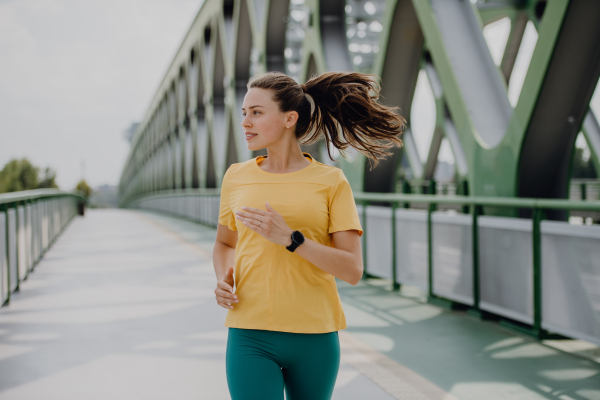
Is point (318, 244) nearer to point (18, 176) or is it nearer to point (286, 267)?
point (286, 267)

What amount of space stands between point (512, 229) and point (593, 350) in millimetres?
1099

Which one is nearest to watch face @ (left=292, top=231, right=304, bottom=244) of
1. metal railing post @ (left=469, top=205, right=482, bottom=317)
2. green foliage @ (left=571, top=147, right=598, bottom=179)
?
metal railing post @ (left=469, top=205, right=482, bottom=317)

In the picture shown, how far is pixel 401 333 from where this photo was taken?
4.66m

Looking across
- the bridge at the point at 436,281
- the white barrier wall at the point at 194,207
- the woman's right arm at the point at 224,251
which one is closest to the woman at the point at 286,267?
the woman's right arm at the point at 224,251

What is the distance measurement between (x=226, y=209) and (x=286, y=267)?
37cm

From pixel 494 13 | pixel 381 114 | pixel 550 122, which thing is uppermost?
pixel 494 13

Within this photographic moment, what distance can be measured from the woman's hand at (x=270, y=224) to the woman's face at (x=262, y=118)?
28 cm

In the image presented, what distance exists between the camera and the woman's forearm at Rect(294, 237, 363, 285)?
171cm

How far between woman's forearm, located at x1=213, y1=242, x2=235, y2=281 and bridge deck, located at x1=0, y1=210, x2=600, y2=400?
1.51m

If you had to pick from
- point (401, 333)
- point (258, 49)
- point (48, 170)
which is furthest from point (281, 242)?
point (48, 170)

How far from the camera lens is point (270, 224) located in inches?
65.4

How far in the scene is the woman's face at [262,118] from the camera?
1862 millimetres

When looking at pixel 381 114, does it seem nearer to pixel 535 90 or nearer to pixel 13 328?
pixel 535 90

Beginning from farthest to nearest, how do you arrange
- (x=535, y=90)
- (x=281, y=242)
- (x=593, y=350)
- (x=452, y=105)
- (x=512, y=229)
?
(x=452, y=105)
(x=535, y=90)
(x=512, y=229)
(x=593, y=350)
(x=281, y=242)
